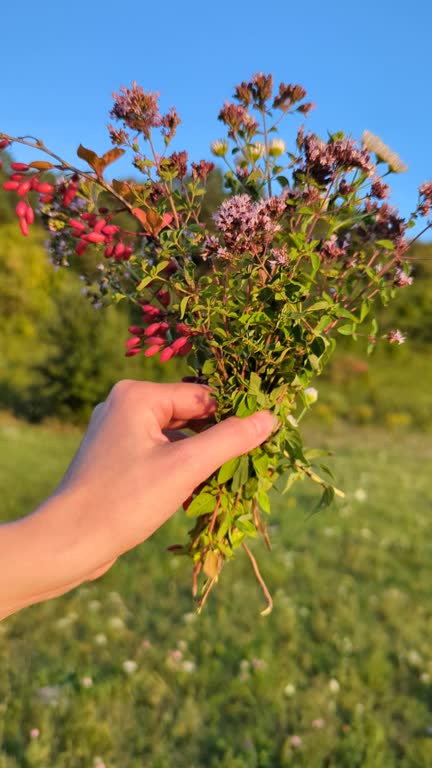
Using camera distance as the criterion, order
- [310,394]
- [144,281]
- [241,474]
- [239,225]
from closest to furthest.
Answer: [239,225]
[144,281]
[241,474]
[310,394]

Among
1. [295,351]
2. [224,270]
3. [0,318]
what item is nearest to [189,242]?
[224,270]

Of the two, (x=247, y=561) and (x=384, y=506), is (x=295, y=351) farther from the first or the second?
(x=384, y=506)

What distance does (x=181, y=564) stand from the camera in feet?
20.5

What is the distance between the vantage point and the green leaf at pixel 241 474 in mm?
2098

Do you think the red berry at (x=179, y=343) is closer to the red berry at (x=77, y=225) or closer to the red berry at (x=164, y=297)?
the red berry at (x=164, y=297)

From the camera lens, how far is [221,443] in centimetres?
197

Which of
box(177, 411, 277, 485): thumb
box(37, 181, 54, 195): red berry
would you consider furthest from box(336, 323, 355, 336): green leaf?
box(37, 181, 54, 195): red berry

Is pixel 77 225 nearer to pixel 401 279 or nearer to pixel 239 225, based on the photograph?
pixel 239 225

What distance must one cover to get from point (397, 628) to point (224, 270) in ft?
13.9

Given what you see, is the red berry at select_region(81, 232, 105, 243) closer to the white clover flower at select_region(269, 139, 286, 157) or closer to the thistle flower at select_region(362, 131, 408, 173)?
the white clover flower at select_region(269, 139, 286, 157)

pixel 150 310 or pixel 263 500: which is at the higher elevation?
pixel 150 310

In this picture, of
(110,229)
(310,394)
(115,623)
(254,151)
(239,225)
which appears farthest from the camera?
(115,623)

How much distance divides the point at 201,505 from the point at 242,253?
0.88 m

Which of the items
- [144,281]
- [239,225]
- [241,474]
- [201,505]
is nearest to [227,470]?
[241,474]
